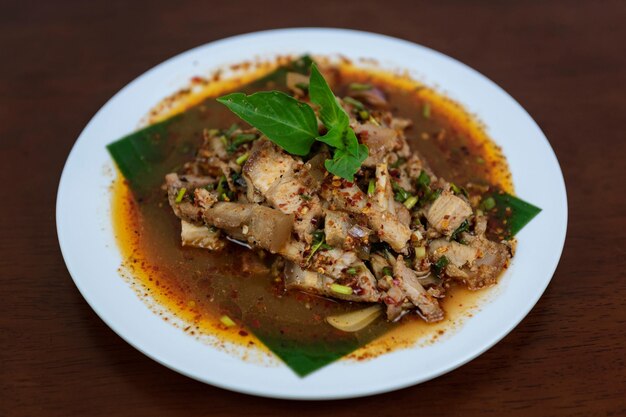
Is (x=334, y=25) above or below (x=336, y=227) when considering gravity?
above

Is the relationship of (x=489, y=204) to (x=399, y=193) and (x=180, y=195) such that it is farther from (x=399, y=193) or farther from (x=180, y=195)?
(x=180, y=195)

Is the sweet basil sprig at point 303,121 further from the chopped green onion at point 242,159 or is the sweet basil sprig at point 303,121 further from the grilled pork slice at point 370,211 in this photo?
the chopped green onion at point 242,159

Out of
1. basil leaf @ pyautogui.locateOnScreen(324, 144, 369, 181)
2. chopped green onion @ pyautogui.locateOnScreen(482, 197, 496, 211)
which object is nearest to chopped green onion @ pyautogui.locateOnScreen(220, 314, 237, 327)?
basil leaf @ pyautogui.locateOnScreen(324, 144, 369, 181)

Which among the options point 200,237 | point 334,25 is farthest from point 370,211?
point 334,25

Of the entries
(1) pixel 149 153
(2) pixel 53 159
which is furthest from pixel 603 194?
(2) pixel 53 159

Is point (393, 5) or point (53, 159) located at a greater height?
point (393, 5)

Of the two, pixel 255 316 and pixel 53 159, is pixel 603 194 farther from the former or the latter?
pixel 53 159
